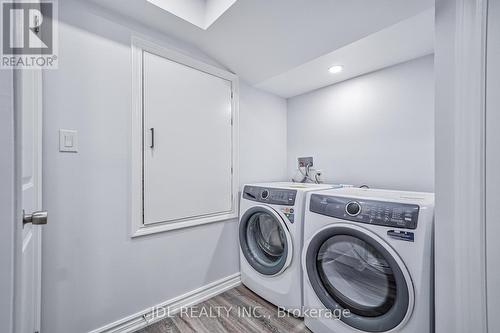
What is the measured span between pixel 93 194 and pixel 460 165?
1.68 metres

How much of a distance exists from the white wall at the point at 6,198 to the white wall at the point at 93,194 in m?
0.77

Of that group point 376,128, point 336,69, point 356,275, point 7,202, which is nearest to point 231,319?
point 356,275

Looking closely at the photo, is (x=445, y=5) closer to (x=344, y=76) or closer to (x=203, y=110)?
(x=344, y=76)

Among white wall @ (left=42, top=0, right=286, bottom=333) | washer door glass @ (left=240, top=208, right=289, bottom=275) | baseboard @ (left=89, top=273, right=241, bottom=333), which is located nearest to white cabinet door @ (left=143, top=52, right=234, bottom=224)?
white wall @ (left=42, top=0, right=286, bottom=333)

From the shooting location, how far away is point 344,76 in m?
1.82

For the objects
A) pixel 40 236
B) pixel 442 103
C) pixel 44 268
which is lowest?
pixel 44 268

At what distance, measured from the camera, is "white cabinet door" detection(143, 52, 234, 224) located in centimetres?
133

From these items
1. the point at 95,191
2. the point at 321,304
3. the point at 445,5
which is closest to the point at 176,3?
the point at 95,191

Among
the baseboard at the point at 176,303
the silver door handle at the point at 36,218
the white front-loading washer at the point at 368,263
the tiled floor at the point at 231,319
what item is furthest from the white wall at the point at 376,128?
the silver door handle at the point at 36,218

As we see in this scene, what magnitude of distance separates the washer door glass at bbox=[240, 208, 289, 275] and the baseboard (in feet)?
1.07

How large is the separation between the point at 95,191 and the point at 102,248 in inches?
13.2

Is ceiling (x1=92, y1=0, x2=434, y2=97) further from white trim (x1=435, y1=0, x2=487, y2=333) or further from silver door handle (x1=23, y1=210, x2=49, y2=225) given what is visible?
silver door handle (x1=23, y1=210, x2=49, y2=225)

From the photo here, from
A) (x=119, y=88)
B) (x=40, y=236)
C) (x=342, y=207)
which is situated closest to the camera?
(x=40, y=236)

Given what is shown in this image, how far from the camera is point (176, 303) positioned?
143 cm
